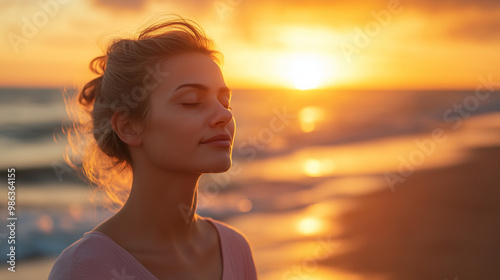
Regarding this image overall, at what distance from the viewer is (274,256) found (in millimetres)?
7234

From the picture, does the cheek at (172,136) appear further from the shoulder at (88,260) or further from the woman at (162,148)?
the shoulder at (88,260)

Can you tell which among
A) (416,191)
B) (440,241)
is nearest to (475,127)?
(416,191)

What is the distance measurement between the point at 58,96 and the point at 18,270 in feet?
96.0

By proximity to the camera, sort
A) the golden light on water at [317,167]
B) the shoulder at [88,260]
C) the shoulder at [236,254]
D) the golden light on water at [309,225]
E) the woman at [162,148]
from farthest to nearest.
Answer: the golden light on water at [317,167]
the golden light on water at [309,225]
the shoulder at [236,254]
the woman at [162,148]
the shoulder at [88,260]

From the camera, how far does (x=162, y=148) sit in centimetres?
234

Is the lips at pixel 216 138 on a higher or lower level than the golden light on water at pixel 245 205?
lower

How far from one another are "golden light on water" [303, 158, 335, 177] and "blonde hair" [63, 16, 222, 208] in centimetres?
962

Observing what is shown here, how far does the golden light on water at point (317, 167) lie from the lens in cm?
1238

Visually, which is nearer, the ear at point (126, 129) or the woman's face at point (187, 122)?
the woman's face at point (187, 122)

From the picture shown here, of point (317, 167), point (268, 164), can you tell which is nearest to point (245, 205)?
point (317, 167)

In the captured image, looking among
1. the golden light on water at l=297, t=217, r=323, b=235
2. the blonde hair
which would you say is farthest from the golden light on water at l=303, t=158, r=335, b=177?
the blonde hair

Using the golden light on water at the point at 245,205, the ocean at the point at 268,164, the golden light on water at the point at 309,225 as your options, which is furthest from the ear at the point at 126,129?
the golden light on water at the point at 245,205

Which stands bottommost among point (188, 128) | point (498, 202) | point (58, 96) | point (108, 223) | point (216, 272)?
point (216, 272)

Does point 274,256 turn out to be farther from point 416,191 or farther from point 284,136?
point 284,136
